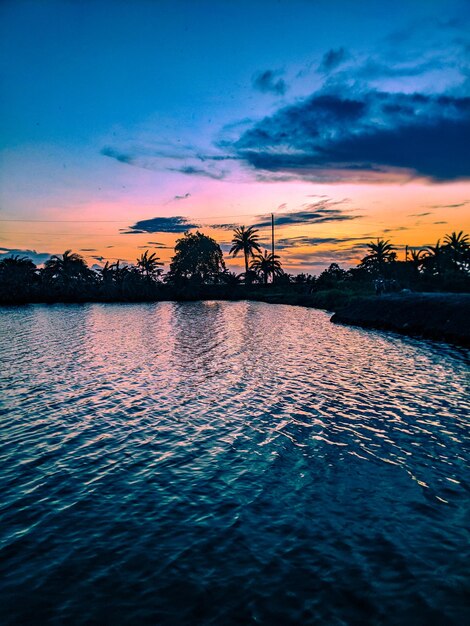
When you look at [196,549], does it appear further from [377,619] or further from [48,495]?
[48,495]

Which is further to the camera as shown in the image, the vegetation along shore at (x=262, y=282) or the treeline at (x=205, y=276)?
the treeline at (x=205, y=276)

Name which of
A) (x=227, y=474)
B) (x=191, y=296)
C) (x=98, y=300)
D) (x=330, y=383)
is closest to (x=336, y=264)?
(x=191, y=296)

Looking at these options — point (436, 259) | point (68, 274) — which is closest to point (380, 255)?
point (436, 259)

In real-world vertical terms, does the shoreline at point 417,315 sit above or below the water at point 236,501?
above

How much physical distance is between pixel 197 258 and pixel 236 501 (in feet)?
429

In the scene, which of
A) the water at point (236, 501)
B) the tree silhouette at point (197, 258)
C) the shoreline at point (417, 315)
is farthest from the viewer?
the tree silhouette at point (197, 258)

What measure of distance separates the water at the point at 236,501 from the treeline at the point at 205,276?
69.4m

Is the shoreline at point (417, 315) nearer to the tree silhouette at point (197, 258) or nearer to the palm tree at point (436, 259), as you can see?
the palm tree at point (436, 259)

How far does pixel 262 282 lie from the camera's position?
123 m

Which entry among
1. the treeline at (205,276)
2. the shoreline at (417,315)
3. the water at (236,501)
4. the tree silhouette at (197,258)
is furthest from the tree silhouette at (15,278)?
the water at (236,501)

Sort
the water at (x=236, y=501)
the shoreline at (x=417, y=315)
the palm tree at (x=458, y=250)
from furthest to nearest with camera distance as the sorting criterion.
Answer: the palm tree at (x=458, y=250), the shoreline at (x=417, y=315), the water at (x=236, y=501)

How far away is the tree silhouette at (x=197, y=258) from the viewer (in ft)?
454

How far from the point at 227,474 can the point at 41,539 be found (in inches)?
186

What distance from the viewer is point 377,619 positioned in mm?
6281
